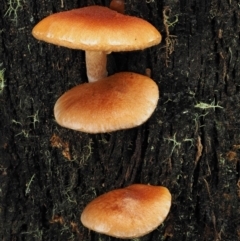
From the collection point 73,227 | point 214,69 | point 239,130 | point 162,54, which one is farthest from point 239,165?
point 73,227

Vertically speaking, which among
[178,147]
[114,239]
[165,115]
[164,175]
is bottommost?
[114,239]

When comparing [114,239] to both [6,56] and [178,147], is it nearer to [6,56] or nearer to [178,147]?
[178,147]

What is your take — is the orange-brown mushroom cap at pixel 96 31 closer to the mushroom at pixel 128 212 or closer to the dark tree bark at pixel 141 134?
the dark tree bark at pixel 141 134

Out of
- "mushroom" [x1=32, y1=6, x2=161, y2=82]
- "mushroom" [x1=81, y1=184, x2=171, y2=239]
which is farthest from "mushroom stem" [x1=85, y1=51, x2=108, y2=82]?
"mushroom" [x1=81, y1=184, x2=171, y2=239]

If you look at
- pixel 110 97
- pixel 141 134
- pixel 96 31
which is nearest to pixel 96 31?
pixel 96 31

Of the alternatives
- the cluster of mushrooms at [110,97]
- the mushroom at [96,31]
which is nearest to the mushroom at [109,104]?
the cluster of mushrooms at [110,97]

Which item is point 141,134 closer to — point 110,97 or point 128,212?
point 110,97

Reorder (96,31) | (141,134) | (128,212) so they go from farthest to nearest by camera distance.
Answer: (141,134) → (128,212) → (96,31)
